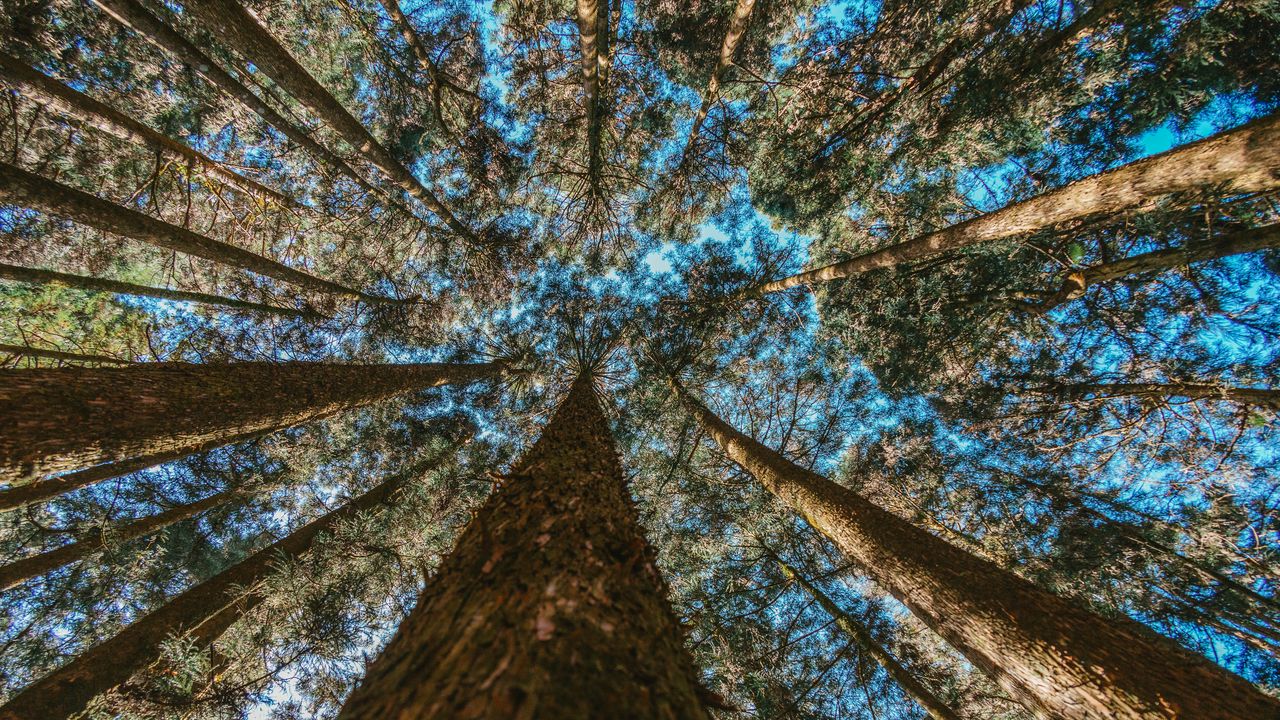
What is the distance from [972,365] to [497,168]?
987cm

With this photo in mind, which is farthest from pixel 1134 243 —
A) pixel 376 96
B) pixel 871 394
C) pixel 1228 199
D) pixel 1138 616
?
pixel 376 96

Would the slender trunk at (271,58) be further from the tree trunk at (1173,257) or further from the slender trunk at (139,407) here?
the tree trunk at (1173,257)

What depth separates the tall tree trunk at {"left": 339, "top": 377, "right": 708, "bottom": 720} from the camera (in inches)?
37.2

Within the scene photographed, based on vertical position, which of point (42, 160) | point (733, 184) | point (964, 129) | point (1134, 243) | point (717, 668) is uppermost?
point (733, 184)

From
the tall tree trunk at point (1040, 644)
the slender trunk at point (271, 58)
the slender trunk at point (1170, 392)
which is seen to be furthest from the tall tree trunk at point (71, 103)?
the slender trunk at point (1170, 392)

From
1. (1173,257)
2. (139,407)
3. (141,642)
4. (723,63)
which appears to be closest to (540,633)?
(139,407)

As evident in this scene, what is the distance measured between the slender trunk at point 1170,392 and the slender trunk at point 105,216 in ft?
42.9

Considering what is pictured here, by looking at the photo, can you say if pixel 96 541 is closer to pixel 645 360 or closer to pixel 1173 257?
pixel 645 360

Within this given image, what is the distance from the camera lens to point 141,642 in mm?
5141

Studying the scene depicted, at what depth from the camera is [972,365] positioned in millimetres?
6895

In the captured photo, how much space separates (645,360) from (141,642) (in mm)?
8878

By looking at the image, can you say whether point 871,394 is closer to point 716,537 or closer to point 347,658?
point 716,537

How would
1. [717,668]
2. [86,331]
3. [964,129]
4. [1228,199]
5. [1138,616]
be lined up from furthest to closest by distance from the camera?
1. [86,331]
2. [717,668]
3. [1138,616]
4. [964,129]
5. [1228,199]

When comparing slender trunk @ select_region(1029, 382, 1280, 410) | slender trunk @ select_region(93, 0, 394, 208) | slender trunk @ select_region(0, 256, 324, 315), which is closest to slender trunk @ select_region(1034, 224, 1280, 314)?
slender trunk @ select_region(1029, 382, 1280, 410)
